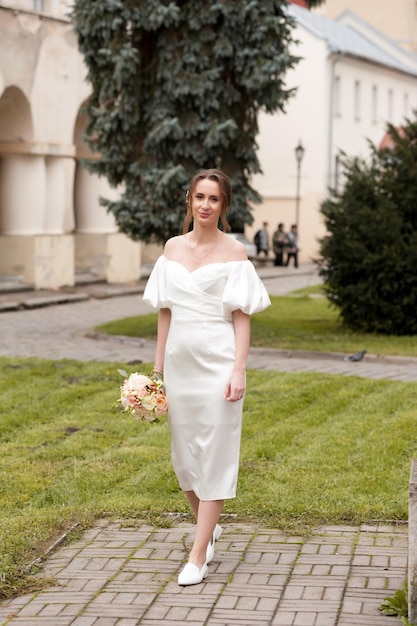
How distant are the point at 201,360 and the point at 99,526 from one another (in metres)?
1.39

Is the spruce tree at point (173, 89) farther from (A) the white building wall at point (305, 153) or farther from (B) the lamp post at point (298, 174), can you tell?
(A) the white building wall at point (305, 153)

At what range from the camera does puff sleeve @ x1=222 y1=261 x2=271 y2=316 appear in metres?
6.33

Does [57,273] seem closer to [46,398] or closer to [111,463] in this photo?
[46,398]

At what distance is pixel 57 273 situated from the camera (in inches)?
1087

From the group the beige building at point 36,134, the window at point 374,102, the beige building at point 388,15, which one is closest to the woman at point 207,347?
the beige building at point 36,134

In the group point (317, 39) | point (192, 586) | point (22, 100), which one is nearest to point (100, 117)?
point (22, 100)

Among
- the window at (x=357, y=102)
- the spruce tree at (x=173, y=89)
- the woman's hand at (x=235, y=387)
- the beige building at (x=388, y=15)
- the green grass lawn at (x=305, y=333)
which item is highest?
the beige building at (x=388, y=15)

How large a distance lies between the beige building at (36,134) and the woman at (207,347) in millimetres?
19711

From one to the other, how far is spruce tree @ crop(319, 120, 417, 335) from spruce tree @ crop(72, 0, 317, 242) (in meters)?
1.45

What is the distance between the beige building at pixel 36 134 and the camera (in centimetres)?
2614

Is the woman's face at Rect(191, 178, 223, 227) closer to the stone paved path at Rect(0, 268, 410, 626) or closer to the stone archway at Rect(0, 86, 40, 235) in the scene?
the stone paved path at Rect(0, 268, 410, 626)

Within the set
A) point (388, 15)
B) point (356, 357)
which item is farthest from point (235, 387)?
point (388, 15)

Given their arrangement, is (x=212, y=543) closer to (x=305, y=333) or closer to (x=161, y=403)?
(x=161, y=403)

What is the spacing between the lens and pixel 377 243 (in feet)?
60.0
